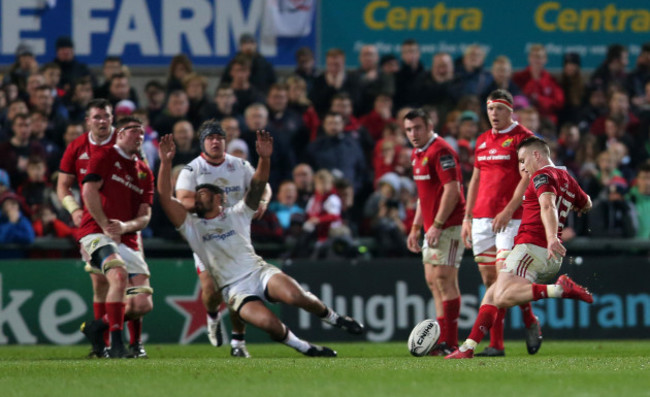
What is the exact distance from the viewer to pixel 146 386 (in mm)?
7973

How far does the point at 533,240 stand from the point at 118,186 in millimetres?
3851

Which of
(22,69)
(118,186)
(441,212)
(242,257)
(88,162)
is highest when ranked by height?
(22,69)

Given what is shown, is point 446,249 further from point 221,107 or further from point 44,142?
point 44,142

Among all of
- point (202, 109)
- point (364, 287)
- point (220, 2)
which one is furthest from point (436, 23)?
point (364, 287)

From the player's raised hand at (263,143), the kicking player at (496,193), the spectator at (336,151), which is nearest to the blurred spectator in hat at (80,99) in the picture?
the spectator at (336,151)

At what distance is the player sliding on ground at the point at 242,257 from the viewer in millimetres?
10969

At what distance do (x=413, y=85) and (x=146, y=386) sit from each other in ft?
34.7

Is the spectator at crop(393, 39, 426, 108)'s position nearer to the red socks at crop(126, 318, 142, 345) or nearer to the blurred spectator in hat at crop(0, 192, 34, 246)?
the blurred spectator in hat at crop(0, 192, 34, 246)

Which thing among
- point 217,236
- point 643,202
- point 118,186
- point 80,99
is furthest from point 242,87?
point 217,236

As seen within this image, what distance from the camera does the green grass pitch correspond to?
7.56m

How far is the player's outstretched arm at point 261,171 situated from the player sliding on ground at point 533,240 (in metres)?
2.26

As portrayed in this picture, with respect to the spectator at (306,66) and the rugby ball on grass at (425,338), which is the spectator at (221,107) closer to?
the spectator at (306,66)

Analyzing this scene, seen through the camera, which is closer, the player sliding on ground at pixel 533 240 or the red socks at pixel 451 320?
the player sliding on ground at pixel 533 240

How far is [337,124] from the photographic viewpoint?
52.7ft
